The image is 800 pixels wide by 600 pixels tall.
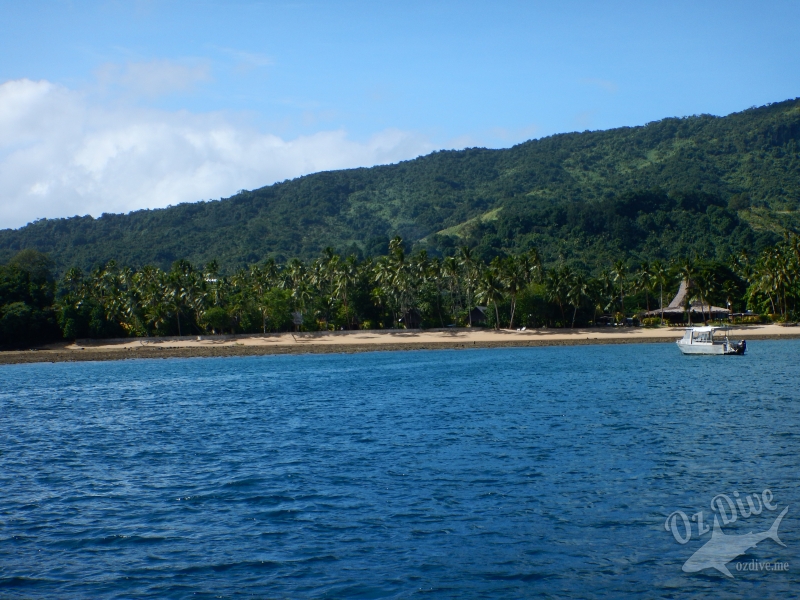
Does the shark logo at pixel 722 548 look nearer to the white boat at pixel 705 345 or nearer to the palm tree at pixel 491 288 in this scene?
the white boat at pixel 705 345

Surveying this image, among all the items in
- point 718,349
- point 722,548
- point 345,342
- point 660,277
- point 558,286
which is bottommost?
point 722,548

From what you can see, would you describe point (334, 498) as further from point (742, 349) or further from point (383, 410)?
point (742, 349)

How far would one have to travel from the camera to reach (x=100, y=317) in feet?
299

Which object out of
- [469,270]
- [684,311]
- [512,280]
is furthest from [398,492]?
[684,311]

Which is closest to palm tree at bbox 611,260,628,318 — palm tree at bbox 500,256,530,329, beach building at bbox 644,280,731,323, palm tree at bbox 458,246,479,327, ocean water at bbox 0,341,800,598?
beach building at bbox 644,280,731,323

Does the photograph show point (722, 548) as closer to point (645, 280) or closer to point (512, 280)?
point (512, 280)

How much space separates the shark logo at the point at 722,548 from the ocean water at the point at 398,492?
0.55ft

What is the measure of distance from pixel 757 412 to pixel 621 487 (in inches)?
538

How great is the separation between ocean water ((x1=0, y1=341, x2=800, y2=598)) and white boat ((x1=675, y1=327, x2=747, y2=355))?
992 inches

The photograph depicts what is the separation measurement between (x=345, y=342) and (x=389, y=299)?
937 cm

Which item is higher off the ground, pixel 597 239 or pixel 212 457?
pixel 597 239

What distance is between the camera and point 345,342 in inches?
3484

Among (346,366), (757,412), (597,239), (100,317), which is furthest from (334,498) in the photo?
(597,239)

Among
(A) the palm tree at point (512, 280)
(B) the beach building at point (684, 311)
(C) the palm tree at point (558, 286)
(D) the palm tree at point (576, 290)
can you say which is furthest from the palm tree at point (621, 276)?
(A) the palm tree at point (512, 280)
